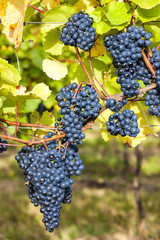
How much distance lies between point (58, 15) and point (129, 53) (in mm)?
373

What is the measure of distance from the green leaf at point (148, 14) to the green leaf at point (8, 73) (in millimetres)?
605

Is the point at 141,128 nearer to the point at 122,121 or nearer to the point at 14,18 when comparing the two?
the point at 122,121

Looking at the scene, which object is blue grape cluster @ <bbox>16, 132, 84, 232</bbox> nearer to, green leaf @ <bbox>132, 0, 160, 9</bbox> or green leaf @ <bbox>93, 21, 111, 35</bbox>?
green leaf @ <bbox>93, 21, 111, 35</bbox>

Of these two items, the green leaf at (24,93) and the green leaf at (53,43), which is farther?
the green leaf at (53,43)

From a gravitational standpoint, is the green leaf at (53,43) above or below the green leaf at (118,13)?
below

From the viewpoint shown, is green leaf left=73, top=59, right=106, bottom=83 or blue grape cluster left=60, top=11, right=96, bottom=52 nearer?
blue grape cluster left=60, top=11, right=96, bottom=52

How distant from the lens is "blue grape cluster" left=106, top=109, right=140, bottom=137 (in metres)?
1.25

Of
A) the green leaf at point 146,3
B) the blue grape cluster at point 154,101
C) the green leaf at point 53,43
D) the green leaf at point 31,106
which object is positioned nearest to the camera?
the green leaf at point 146,3

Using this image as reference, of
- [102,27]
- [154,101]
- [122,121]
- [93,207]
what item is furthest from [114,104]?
[93,207]

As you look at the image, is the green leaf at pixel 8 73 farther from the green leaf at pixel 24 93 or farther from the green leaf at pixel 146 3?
the green leaf at pixel 146 3

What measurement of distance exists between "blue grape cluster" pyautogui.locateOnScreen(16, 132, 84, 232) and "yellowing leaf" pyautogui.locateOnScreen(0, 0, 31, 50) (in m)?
0.51

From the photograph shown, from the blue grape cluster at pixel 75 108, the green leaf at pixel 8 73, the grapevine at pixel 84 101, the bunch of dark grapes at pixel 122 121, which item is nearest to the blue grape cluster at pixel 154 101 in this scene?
the grapevine at pixel 84 101

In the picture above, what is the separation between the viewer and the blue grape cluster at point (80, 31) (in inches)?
50.3

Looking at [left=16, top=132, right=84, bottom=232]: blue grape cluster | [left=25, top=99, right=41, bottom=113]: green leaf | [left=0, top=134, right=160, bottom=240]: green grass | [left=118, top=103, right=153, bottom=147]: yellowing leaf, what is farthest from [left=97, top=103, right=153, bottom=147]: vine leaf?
[left=0, top=134, right=160, bottom=240]: green grass
